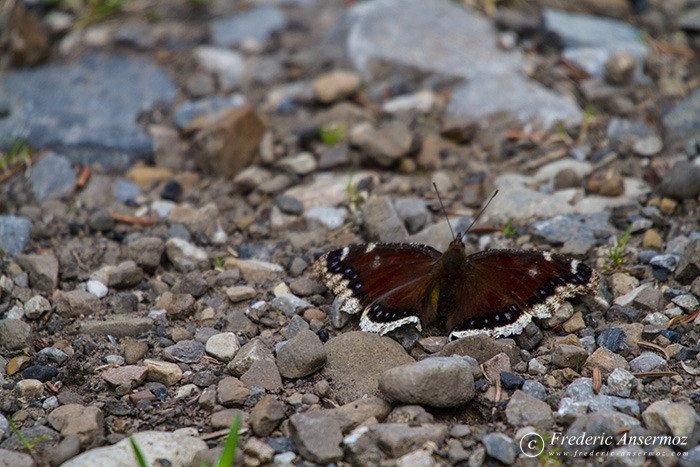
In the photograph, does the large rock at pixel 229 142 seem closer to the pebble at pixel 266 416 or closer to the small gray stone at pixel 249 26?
the small gray stone at pixel 249 26

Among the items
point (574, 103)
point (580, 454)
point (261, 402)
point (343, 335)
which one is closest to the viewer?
point (580, 454)

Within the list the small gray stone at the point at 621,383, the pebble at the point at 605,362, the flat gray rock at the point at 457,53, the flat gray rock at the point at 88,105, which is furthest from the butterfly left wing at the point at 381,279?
the flat gray rock at the point at 88,105

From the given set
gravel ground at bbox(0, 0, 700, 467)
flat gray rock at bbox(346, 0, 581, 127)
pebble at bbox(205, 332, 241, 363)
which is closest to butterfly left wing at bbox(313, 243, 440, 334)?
gravel ground at bbox(0, 0, 700, 467)

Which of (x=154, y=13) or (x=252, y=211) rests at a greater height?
(x=154, y=13)

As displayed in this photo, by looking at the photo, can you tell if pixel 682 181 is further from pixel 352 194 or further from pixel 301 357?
pixel 301 357

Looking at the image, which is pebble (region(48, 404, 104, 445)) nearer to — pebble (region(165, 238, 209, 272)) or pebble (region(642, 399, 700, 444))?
pebble (region(165, 238, 209, 272))

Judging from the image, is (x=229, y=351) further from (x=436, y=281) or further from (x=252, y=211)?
(x=252, y=211)

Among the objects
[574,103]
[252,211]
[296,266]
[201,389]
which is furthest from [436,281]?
[574,103]
